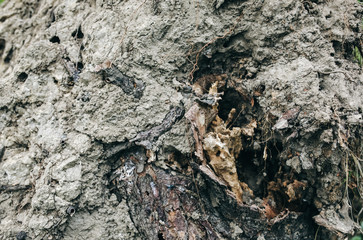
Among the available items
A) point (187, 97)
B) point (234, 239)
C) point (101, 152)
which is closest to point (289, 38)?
point (187, 97)

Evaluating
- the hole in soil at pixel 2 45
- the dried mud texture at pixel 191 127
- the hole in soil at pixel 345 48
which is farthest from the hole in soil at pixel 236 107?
the hole in soil at pixel 2 45

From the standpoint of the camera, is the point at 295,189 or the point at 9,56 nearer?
the point at 295,189

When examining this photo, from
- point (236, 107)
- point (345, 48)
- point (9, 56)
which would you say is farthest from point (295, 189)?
point (9, 56)

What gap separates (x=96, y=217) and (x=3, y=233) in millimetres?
600

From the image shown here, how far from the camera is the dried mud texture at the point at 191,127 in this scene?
1677mm

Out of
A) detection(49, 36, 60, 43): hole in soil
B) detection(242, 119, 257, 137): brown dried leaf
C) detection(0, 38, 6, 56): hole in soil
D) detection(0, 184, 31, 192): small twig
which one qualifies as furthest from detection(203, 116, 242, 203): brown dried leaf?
detection(0, 38, 6, 56): hole in soil

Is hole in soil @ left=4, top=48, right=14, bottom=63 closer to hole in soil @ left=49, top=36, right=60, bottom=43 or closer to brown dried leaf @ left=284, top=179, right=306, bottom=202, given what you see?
hole in soil @ left=49, top=36, right=60, bottom=43

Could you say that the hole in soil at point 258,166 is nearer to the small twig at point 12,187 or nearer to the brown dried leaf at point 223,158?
the brown dried leaf at point 223,158

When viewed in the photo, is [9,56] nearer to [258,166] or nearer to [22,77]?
[22,77]

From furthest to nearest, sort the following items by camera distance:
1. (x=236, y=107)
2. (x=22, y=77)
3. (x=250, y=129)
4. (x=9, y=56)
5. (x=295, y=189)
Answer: (x=9, y=56) < (x=22, y=77) < (x=236, y=107) < (x=250, y=129) < (x=295, y=189)

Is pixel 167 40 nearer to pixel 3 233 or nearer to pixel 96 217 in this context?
pixel 96 217

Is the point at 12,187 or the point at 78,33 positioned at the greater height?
the point at 78,33

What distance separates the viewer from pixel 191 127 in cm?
174

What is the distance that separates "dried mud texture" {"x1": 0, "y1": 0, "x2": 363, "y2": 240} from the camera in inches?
66.0
